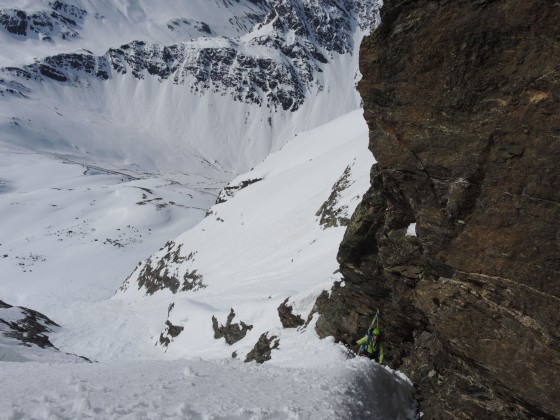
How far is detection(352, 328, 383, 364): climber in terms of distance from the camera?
40.4 feet

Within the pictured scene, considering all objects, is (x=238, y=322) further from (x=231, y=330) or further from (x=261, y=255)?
(x=261, y=255)

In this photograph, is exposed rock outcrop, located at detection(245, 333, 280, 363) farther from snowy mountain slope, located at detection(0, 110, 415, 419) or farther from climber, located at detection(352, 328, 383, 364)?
climber, located at detection(352, 328, 383, 364)

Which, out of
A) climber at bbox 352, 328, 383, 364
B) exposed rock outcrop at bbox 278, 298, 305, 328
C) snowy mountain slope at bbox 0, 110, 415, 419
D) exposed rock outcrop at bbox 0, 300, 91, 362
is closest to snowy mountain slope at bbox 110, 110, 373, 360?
snowy mountain slope at bbox 0, 110, 415, 419

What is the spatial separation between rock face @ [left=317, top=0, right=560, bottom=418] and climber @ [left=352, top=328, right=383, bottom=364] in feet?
5.67

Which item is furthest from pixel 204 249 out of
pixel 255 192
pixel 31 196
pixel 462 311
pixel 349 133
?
pixel 31 196

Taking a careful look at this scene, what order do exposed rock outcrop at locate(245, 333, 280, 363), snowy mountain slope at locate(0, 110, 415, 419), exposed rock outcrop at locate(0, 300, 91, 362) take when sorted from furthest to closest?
exposed rock outcrop at locate(0, 300, 91, 362)
exposed rock outcrop at locate(245, 333, 280, 363)
snowy mountain slope at locate(0, 110, 415, 419)

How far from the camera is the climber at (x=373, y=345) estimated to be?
40.4 ft

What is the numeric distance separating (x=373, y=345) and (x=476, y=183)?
238 inches

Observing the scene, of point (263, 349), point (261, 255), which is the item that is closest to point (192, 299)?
point (261, 255)

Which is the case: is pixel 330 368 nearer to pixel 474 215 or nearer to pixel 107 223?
pixel 474 215

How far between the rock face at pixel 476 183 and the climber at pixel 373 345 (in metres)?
1.73

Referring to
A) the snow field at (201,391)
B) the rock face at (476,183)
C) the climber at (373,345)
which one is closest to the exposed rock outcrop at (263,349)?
the climber at (373,345)

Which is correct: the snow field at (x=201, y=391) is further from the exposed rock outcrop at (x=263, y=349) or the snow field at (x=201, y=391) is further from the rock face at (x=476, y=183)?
the exposed rock outcrop at (x=263, y=349)

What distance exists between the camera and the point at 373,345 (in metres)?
12.3
